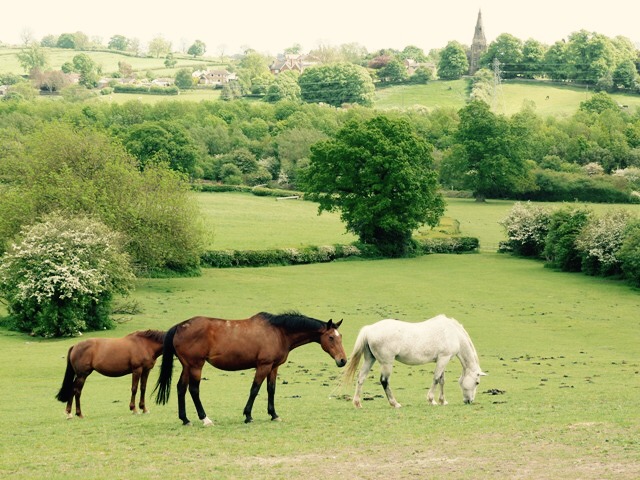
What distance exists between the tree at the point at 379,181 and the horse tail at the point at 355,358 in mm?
50816

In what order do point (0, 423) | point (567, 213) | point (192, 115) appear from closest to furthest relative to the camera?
point (0, 423) → point (567, 213) → point (192, 115)

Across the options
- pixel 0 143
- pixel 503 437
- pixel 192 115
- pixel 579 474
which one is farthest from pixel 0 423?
pixel 192 115

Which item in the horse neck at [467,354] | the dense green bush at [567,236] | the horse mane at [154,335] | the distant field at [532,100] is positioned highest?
the horse mane at [154,335]

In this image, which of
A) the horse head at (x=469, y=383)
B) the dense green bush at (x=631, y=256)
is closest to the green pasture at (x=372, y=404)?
the horse head at (x=469, y=383)

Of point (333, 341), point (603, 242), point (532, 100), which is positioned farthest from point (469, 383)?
point (532, 100)

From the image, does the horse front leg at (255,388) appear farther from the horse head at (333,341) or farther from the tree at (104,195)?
the tree at (104,195)

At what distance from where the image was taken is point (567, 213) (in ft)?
225

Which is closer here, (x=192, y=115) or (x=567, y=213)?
(x=567, y=213)

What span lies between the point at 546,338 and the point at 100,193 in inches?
1067

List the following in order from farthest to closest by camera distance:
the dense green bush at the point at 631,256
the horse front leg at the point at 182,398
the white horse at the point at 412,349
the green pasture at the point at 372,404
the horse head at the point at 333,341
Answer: the dense green bush at the point at 631,256 → the white horse at the point at 412,349 → the horse head at the point at 333,341 → the horse front leg at the point at 182,398 → the green pasture at the point at 372,404

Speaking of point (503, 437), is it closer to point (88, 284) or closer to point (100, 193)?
point (88, 284)

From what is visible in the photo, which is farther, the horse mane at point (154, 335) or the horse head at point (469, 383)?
the horse head at point (469, 383)

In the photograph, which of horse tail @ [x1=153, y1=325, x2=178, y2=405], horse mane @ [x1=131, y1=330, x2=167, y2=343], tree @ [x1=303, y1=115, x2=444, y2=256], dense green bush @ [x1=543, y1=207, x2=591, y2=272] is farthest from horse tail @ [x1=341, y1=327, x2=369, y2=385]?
tree @ [x1=303, y1=115, x2=444, y2=256]

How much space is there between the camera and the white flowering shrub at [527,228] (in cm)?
7394
